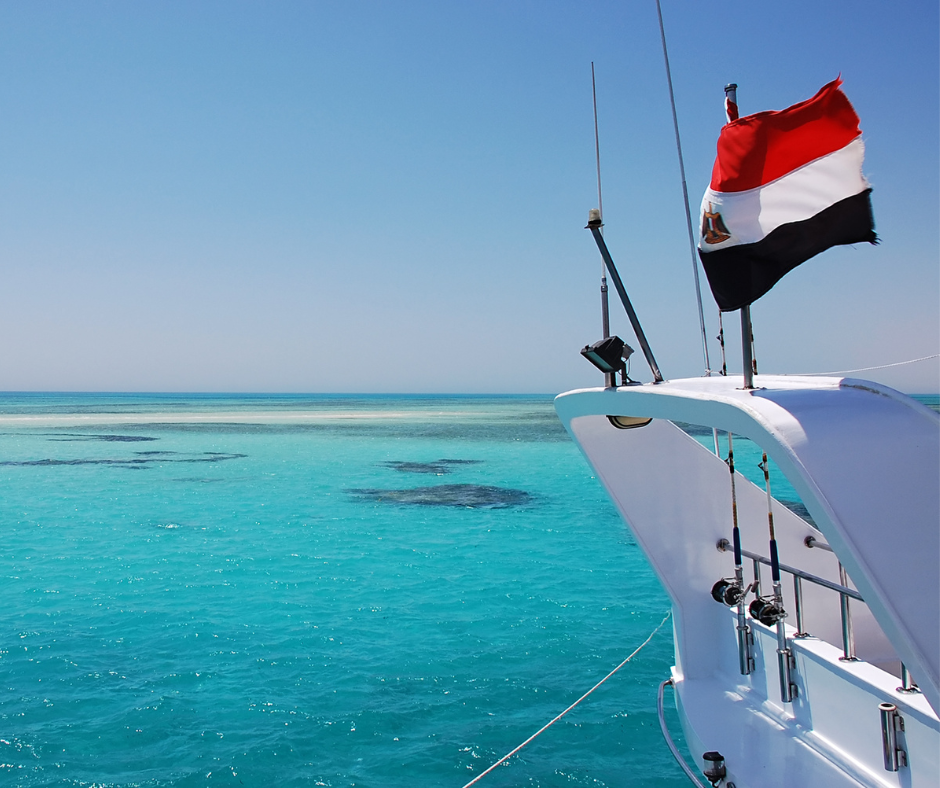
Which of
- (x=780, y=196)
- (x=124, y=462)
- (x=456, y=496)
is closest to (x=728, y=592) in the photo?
(x=780, y=196)

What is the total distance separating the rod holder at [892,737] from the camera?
134 inches

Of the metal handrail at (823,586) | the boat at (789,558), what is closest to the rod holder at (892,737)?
the boat at (789,558)

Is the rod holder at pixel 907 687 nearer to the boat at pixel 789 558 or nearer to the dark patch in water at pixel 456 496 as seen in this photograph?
the boat at pixel 789 558

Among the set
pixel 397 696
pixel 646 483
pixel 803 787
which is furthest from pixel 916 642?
pixel 397 696

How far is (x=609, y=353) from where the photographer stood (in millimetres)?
4133

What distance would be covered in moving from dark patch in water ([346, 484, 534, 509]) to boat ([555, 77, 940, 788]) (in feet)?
42.9

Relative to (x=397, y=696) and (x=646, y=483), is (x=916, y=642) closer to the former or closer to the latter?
(x=646, y=483)

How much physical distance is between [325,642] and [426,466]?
19.4 metres

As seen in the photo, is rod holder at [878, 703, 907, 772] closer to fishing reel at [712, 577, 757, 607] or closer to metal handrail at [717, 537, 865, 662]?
metal handrail at [717, 537, 865, 662]

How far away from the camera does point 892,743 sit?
3.43m

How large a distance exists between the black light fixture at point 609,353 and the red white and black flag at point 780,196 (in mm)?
1041

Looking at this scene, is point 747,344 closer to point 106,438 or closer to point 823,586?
point 823,586

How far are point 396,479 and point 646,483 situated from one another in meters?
19.4

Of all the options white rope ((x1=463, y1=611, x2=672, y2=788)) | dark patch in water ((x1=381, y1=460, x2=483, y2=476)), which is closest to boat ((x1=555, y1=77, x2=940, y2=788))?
white rope ((x1=463, y1=611, x2=672, y2=788))
